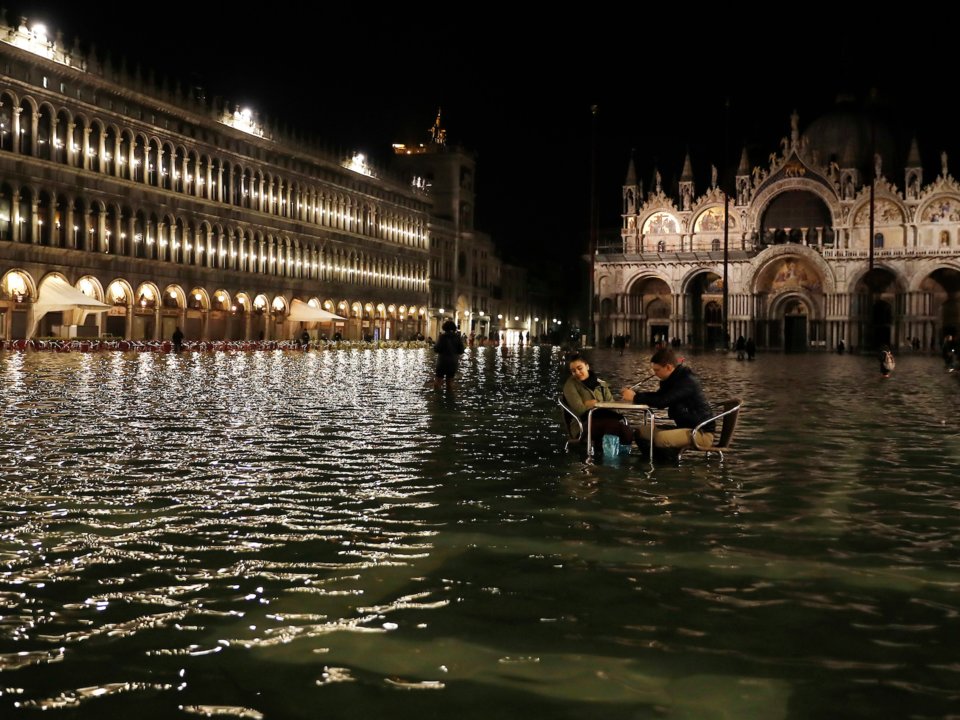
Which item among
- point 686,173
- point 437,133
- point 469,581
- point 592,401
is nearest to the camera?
point 469,581

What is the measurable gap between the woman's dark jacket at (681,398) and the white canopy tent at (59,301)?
139 feet

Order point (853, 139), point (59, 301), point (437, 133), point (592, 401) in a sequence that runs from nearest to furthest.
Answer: point (592, 401) → point (59, 301) → point (853, 139) → point (437, 133)

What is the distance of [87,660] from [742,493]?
587 centimetres

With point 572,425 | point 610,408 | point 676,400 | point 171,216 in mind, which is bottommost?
point 572,425

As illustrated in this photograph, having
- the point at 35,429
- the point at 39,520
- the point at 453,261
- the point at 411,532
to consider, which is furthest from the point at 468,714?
the point at 453,261

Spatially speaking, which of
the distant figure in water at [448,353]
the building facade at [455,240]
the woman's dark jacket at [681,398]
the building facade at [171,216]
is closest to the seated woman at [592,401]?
the woman's dark jacket at [681,398]

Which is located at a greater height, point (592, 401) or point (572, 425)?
point (592, 401)

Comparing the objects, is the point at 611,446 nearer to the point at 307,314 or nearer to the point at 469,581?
the point at 469,581

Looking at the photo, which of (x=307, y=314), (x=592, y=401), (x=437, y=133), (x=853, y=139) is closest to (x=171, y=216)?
(x=307, y=314)

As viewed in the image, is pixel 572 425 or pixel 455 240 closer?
pixel 572 425

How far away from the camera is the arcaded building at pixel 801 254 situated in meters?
78.4

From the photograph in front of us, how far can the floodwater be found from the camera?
390 centimetres

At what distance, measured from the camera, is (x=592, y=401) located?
10.7 m

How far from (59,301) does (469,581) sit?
151ft
